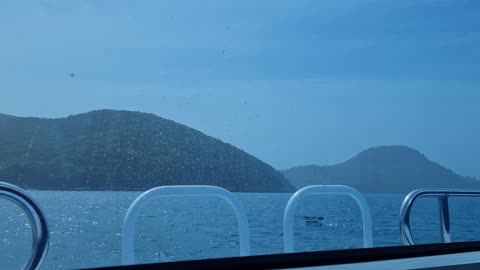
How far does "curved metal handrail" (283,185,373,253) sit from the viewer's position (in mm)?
2342

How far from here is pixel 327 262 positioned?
88.0 inches

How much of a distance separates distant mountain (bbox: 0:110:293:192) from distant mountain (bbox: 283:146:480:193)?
0.65 ft

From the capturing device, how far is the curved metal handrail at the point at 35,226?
5.60 feet

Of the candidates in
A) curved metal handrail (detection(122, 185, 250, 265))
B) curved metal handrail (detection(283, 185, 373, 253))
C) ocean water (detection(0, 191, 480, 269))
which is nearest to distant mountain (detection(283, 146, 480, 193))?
ocean water (detection(0, 191, 480, 269))

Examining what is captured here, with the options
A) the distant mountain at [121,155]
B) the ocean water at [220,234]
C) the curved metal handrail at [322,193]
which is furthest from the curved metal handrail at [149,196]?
the distant mountain at [121,155]

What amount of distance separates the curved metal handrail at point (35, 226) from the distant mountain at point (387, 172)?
148 centimetres

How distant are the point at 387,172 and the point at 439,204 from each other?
1.13 metres

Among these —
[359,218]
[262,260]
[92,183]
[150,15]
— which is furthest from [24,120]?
[359,218]

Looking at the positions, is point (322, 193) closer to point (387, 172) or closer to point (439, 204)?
point (439, 204)

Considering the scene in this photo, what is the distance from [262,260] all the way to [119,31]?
2.06 m

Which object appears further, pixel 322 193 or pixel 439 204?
pixel 439 204

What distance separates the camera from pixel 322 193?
95.4 inches

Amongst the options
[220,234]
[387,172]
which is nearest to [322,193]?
[220,234]

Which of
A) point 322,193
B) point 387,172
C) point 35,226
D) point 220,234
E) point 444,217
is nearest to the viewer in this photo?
point 35,226
